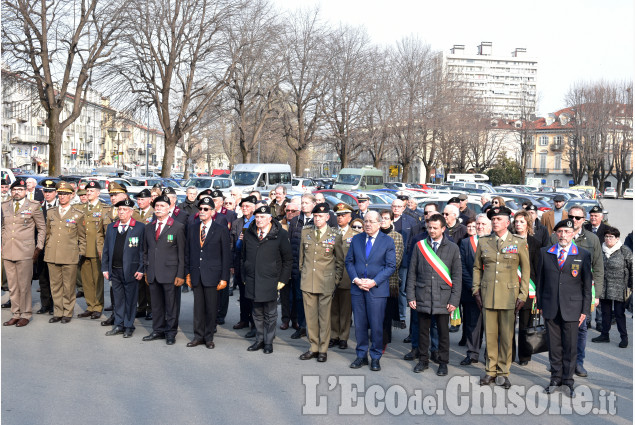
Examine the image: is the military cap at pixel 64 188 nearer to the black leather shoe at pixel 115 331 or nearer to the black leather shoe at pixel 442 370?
the black leather shoe at pixel 115 331

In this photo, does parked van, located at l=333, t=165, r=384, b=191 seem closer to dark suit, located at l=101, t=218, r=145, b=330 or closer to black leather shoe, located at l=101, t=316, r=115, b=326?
black leather shoe, located at l=101, t=316, r=115, b=326

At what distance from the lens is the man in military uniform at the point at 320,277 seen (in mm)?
8180

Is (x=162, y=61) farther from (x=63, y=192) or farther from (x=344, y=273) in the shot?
(x=344, y=273)

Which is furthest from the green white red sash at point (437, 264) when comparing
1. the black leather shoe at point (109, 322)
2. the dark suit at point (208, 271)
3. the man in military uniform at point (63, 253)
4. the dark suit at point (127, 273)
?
the man in military uniform at point (63, 253)

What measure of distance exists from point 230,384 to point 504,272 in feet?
9.98

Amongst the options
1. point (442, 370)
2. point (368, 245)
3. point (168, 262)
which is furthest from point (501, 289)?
point (168, 262)

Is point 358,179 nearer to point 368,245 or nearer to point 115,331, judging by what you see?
point 115,331

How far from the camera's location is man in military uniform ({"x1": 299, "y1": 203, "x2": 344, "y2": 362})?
8.18 meters

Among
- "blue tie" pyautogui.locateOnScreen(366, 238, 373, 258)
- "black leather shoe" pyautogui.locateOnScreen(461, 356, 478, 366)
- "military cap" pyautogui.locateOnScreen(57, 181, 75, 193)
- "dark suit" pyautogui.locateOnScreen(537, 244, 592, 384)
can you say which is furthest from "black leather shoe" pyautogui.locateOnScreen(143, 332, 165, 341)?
"dark suit" pyautogui.locateOnScreen(537, 244, 592, 384)

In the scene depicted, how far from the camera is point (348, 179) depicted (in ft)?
150

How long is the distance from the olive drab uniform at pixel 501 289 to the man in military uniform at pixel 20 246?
246 inches

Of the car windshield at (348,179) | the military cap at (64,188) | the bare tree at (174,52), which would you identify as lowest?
the military cap at (64,188)

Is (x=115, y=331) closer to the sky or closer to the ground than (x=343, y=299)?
closer to the ground

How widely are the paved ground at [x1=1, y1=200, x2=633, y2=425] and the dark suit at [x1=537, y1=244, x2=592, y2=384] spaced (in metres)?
0.38
